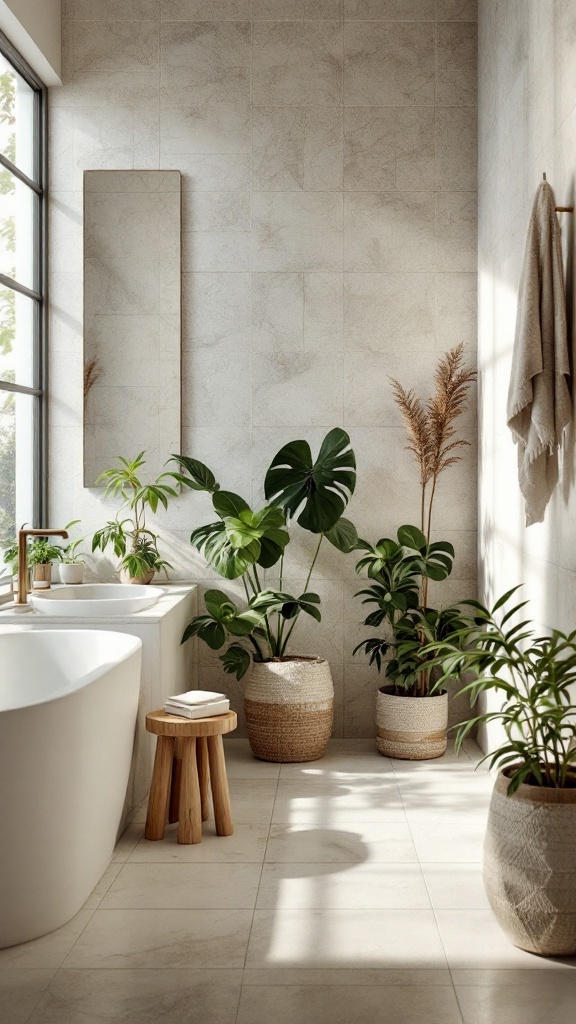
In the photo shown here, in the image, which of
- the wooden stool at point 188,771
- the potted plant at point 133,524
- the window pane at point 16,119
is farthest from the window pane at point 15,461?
the wooden stool at point 188,771

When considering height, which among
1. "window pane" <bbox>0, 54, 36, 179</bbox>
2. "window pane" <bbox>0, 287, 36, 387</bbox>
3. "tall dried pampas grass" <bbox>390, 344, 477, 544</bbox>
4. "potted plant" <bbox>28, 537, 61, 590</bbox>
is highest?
"window pane" <bbox>0, 54, 36, 179</bbox>

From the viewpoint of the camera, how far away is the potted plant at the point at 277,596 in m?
4.03

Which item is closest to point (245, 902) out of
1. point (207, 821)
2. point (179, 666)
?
point (207, 821)

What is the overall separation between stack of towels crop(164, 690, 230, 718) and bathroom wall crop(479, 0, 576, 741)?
3.65 feet

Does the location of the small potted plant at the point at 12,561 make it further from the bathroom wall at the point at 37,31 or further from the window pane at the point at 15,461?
the bathroom wall at the point at 37,31

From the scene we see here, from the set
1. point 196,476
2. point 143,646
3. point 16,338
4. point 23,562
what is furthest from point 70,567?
point 16,338

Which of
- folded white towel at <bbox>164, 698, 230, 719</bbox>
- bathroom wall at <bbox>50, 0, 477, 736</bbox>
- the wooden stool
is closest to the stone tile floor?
the wooden stool

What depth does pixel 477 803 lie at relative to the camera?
352 cm

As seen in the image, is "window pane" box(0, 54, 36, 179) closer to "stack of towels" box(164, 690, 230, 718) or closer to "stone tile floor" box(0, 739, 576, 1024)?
"stack of towels" box(164, 690, 230, 718)

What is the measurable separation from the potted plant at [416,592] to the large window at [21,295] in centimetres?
157

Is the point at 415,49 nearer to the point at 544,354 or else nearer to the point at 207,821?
the point at 544,354

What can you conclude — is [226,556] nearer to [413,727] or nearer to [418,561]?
[418,561]

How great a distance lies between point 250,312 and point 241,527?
1100 mm

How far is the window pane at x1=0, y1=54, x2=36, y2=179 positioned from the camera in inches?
163
